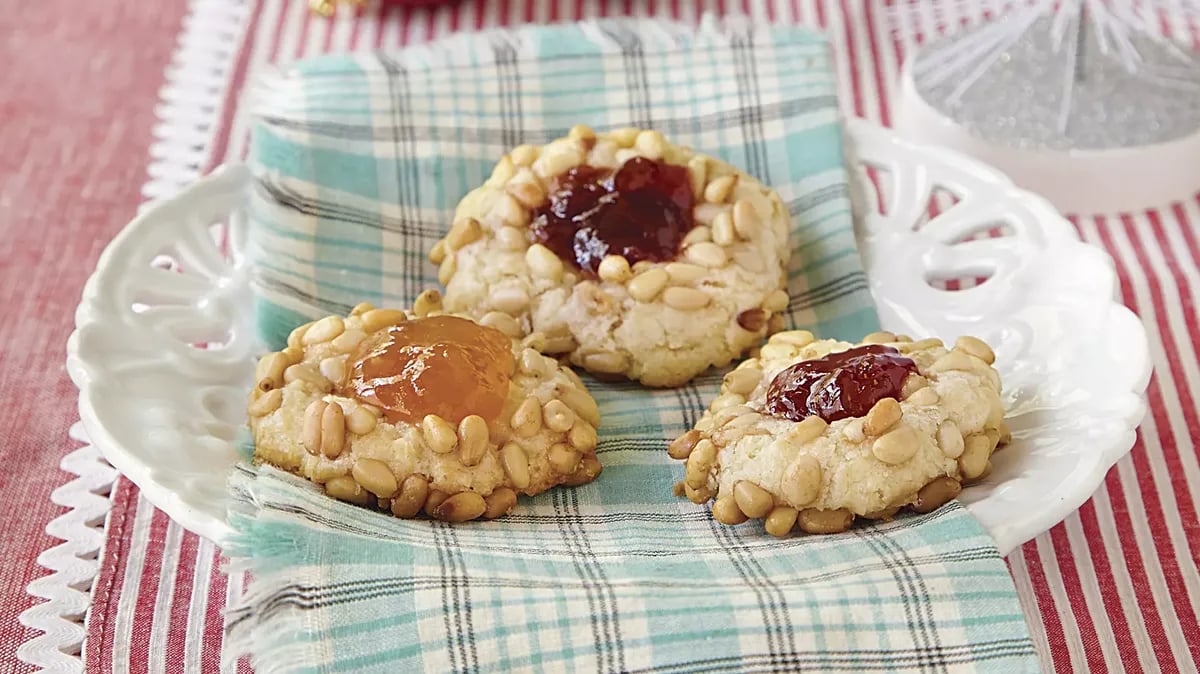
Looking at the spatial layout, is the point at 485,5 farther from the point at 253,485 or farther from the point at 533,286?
the point at 253,485

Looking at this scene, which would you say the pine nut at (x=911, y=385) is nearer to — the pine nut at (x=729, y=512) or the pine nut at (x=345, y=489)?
the pine nut at (x=729, y=512)

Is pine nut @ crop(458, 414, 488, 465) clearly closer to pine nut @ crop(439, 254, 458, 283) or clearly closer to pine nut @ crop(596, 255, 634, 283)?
pine nut @ crop(596, 255, 634, 283)

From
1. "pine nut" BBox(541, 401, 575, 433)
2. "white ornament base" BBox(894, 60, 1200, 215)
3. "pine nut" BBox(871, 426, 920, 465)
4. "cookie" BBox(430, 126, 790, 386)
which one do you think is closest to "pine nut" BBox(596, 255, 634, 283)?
"cookie" BBox(430, 126, 790, 386)

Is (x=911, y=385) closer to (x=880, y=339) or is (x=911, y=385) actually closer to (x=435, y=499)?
(x=880, y=339)

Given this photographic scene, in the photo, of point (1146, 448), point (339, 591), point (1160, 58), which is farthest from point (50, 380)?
point (1160, 58)

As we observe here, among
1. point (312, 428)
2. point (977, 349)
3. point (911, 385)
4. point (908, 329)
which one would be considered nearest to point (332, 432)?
point (312, 428)

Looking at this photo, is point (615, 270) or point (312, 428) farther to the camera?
point (615, 270)

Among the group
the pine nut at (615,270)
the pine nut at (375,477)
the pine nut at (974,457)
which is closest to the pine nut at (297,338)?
the pine nut at (375,477)
